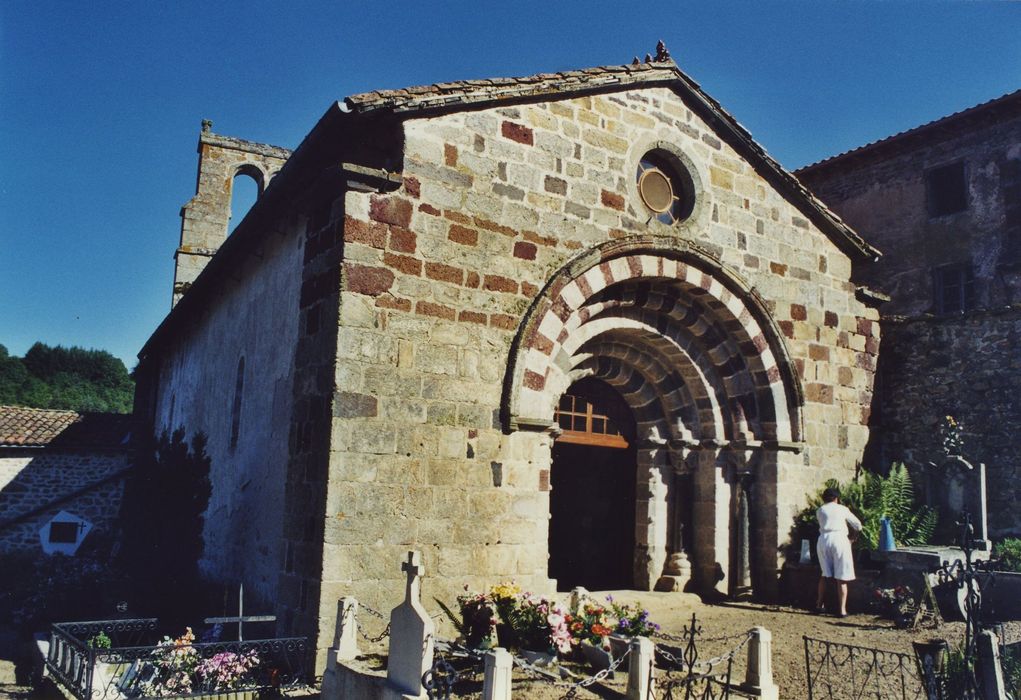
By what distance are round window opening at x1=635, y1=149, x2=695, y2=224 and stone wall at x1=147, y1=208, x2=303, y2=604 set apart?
4.11 metres

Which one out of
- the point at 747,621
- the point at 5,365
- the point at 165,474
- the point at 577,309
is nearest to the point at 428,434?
the point at 577,309

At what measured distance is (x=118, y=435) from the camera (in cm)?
1880

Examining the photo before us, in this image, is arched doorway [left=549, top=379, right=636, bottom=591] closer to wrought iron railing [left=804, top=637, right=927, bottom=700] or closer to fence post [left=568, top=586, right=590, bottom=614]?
fence post [left=568, top=586, right=590, bottom=614]

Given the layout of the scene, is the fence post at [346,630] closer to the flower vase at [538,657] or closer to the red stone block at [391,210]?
the flower vase at [538,657]

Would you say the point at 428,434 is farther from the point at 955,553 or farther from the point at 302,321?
the point at 955,553

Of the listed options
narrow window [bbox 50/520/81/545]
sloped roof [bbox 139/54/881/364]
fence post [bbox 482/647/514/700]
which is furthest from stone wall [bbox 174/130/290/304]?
fence post [bbox 482/647/514/700]

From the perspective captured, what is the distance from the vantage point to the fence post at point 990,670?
4.69 metres

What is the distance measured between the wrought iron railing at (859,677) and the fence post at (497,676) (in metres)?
2.26

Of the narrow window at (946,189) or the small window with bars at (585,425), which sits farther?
the narrow window at (946,189)

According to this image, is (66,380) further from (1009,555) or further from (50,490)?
(1009,555)

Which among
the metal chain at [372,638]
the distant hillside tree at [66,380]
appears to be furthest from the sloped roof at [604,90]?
the distant hillside tree at [66,380]

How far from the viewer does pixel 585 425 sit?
9.91 m

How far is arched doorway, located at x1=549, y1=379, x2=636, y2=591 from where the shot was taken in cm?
993

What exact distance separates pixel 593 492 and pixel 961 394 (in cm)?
521
